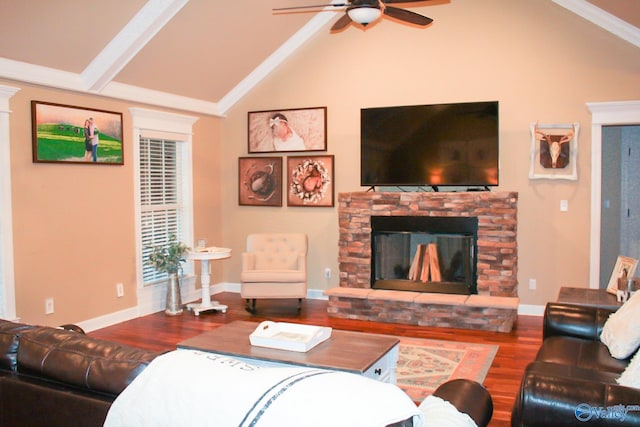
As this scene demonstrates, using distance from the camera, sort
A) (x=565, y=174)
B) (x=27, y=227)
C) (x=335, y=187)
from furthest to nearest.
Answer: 1. (x=335, y=187)
2. (x=565, y=174)
3. (x=27, y=227)

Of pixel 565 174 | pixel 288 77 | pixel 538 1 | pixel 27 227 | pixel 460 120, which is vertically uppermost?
pixel 538 1

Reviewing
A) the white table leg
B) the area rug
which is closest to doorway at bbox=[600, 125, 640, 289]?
the area rug

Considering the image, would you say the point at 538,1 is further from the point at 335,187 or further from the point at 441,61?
the point at 335,187

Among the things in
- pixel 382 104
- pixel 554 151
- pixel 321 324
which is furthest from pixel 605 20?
pixel 321 324

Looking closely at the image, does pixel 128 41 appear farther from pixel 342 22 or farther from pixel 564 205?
pixel 564 205

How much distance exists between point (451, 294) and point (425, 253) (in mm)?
516

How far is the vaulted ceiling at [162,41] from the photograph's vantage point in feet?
15.6

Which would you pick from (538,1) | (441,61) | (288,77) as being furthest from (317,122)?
(538,1)

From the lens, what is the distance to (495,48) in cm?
614

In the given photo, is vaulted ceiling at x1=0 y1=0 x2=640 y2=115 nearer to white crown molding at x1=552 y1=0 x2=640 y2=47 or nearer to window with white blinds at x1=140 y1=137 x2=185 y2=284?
white crown molding at x1=552 y1=0 x2=640 y2=47

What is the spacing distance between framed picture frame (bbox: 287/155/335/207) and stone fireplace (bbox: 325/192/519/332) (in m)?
0.71

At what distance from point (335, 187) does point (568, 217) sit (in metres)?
2.56

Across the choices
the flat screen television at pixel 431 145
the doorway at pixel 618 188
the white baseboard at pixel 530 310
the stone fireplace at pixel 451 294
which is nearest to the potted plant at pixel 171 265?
the stone fireplace at pixel 451 294

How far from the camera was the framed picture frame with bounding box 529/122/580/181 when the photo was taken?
5.86 metres
